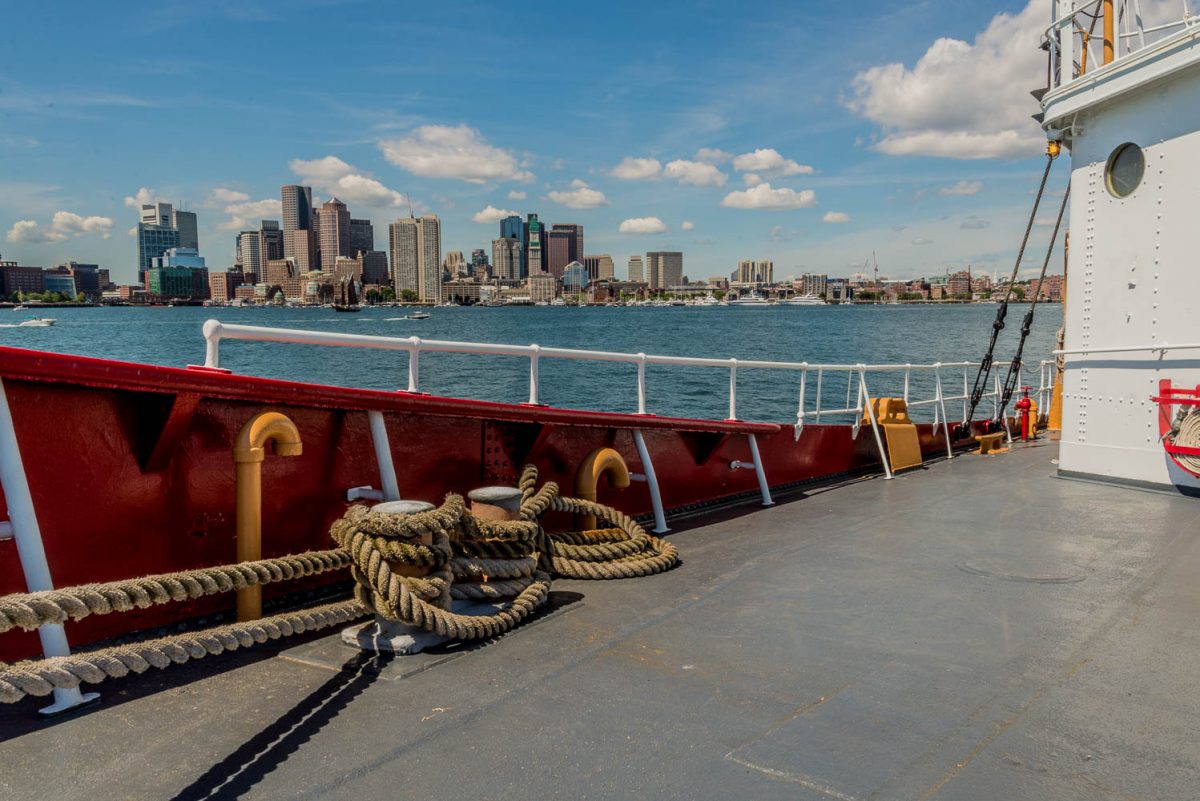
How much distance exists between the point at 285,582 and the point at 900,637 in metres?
3.09

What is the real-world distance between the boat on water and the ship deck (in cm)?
2

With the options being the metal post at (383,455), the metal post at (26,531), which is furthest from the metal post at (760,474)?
the metal post at (26,531)

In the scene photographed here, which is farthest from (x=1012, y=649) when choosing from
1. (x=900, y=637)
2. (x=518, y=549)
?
(x=518, y=549)

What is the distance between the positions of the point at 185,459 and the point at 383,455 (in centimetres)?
103

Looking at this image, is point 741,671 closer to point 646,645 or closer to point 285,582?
point 646,645

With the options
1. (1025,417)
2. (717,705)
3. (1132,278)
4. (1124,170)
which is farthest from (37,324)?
(717,705)

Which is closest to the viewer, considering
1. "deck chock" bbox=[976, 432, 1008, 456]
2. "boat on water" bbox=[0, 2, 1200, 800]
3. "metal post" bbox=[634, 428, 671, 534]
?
"boat on water" bbox=[0, 2, 1200, 800]

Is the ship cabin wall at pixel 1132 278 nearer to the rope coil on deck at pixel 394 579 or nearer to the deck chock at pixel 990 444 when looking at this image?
the deck chock at pixel 990 444

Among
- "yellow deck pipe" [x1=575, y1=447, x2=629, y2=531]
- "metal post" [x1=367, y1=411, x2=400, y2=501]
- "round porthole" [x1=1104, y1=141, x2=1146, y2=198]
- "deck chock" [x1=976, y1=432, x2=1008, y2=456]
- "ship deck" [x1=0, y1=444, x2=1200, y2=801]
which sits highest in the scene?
"round porthole" [x1=1104, y1=141, x2=1146, y2=198]

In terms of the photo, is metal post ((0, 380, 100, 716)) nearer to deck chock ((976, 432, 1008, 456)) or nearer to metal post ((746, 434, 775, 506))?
metal post ((746, 434, 775, 506))

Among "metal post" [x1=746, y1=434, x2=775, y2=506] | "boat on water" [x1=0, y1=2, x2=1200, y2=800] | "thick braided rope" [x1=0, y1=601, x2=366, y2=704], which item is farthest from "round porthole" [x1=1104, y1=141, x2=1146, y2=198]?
"thick braided rope" [x1=0, y1=601, x2=366, y2=704]

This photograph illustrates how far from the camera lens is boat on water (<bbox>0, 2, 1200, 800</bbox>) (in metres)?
2.86

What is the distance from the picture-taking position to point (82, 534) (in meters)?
3.50

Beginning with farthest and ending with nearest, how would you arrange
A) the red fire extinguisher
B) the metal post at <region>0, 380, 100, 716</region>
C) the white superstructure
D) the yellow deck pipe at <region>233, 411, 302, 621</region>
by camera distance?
the red fire extinguisher
the white superstructure
the yellow deck pipe at <region>233, 411, 302, 621</region>
the metal post at <region>0, 380, 100, 716</region>
